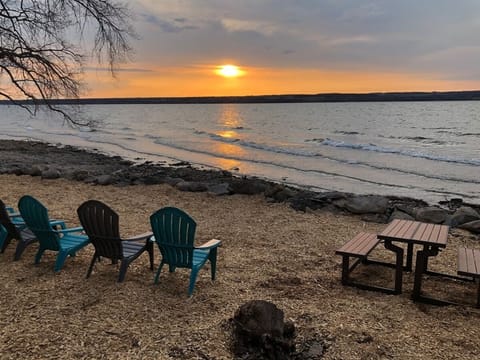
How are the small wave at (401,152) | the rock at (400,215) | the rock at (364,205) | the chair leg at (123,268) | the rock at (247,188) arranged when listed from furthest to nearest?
the small wave at (401,152) → the rock at (247,188) → the rock at (364,205) → the rock at (400,215) → the chair leg at (123,268)

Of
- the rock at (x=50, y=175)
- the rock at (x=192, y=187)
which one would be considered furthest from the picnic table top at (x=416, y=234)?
the rock at (x=50, y=175)

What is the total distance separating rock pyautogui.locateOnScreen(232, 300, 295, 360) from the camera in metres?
2.94

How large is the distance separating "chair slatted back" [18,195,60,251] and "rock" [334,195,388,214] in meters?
6.11

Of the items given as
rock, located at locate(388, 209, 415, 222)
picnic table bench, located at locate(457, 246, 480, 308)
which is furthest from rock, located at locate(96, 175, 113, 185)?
picnic table bench, located at locate(457, 246, 480, 308)

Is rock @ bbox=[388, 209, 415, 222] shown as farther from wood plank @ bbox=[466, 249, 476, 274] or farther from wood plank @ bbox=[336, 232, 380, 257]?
wood plank @ bbox=[466, 249, 476, 274]

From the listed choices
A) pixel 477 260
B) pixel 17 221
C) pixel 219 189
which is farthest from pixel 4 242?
pixel 219 189

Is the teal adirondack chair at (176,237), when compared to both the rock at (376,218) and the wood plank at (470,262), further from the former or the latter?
the rock at (376,218)

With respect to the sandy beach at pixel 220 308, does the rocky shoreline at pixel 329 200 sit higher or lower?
lower

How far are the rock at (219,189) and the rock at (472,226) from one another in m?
5.31

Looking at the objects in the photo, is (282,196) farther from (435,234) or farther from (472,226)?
(435,234)

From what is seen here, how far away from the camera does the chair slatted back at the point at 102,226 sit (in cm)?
425

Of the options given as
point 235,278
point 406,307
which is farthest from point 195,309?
point 406,307

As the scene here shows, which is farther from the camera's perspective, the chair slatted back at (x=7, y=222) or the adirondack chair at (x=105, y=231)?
the chair slatted back at (x=7, y=222)

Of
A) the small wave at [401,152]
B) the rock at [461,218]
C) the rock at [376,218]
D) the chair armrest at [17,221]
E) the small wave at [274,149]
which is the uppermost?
the chair armrest at [17,221]
